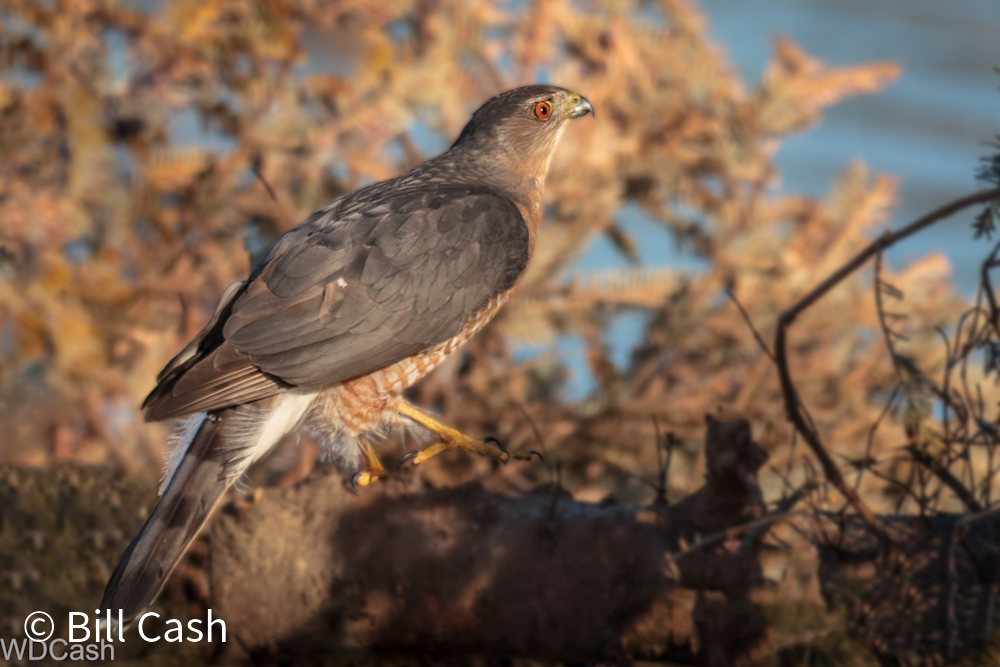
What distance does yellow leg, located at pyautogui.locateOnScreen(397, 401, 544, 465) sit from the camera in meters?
2.89

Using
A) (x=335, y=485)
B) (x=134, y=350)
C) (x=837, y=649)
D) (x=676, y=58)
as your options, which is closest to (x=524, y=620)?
(x=335, y=485)

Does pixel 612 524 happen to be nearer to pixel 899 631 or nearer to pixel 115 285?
pixel 899 631

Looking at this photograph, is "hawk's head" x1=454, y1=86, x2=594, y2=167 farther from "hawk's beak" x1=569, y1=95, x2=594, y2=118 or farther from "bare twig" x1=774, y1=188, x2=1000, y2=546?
"bare twig" x1=774, y1=188, x2=1000, y2=546

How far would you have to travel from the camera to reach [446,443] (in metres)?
2.96

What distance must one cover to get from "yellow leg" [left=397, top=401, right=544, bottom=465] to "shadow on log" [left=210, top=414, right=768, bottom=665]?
0.22 metres

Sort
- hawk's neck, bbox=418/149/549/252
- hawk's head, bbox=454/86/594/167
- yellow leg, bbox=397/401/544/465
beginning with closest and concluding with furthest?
yellow leg, bbox=397/401/544/465, hawk's neck, bbox=418/149/549/252, hawk's head, bbox=454/86/594/167

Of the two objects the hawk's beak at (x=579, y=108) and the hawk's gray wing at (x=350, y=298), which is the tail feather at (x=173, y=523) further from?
the hawk's beak at (x=579, y=108)

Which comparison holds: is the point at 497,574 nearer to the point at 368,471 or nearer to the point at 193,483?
the point at 368,471

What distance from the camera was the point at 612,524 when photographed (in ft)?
9.72

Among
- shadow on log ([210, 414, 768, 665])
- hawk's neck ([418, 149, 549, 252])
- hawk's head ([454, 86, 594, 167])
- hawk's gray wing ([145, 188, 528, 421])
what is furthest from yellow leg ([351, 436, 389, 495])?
hawk's head ([454, 86, 594, 167])

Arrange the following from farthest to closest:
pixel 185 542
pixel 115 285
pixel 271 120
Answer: pixel 271 120 → pixel 115 285 → pixel 185 542

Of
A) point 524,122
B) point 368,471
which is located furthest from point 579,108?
point 368,471

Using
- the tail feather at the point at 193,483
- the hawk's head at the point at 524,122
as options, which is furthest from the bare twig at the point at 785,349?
the tail feather at the point at 193,483

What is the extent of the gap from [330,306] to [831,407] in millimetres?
3534
